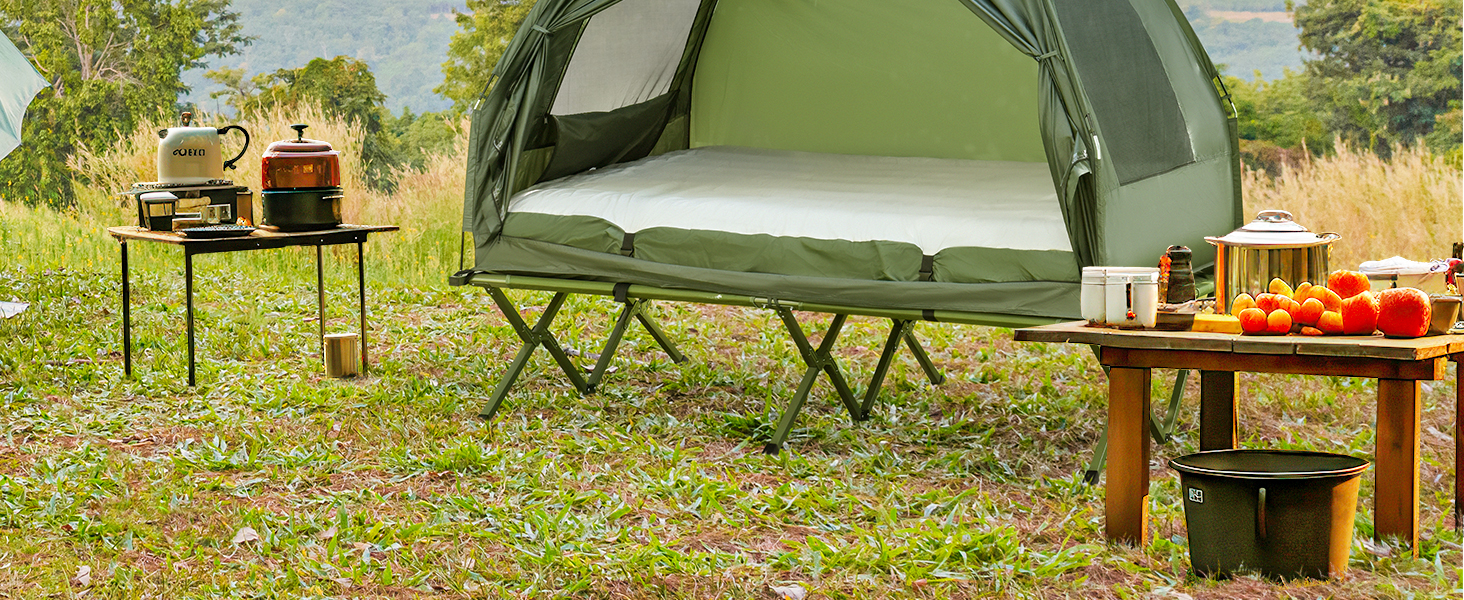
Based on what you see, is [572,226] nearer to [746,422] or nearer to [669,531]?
[746,422]

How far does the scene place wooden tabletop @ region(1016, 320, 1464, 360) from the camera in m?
2.65

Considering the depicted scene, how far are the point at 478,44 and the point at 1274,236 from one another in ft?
55.1

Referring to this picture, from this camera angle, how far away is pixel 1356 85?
1639 centimetres

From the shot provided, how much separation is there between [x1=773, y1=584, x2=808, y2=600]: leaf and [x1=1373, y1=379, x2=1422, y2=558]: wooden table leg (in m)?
1.30

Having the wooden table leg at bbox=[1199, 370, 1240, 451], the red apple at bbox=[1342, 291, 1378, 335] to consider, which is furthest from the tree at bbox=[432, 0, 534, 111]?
A: the red apple at bbox=[1342, 291, 1378, 335]

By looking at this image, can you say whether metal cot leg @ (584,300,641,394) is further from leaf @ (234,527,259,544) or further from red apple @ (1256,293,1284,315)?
red apple @ (1256,293,1284,315)

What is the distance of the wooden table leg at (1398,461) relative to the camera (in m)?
2.82

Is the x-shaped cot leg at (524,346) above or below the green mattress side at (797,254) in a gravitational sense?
below

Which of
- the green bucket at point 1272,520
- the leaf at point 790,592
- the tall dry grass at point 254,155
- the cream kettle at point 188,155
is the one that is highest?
the tall dry grass at point 254,155

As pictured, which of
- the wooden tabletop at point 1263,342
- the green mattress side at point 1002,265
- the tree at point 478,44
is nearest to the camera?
the wooden tabletop at point 1263,342

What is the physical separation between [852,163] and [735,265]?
132 cm

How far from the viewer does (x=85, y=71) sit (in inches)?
696

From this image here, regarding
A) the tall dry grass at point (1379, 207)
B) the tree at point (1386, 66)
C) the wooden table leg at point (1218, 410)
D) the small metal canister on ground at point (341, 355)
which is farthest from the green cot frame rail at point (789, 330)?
the tree at point (1386, 66)

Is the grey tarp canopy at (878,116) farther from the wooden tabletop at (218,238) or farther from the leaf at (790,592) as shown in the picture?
the leaf at (790,592)
